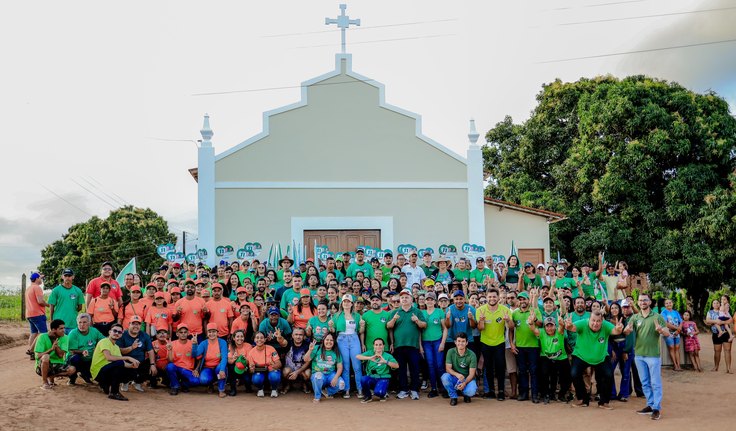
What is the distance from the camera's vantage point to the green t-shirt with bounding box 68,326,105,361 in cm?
1018

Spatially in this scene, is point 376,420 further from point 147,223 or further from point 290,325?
point 147,223

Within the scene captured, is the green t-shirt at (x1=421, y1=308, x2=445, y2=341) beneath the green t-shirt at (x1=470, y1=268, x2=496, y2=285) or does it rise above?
beneath

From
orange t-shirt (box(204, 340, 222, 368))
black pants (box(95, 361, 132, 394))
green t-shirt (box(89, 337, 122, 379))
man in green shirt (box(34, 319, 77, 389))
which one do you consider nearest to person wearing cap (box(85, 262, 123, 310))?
man in green shirt (box(34, 319, 77, 389))

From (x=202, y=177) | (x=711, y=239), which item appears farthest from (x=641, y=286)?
(x=202, y=177)

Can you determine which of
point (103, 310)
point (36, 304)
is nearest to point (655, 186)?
point (103, 310)

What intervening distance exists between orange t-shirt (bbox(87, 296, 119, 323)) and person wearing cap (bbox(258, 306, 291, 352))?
8.51ft

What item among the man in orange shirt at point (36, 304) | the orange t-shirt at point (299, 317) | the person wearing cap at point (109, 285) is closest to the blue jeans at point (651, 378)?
the orange t-shirt at point (299, 317)

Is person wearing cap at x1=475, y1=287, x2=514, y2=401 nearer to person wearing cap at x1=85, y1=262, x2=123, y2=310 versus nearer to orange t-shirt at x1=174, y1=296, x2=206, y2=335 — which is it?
orange t-shirt at x1=174, y1=296, x2=206, y2=335

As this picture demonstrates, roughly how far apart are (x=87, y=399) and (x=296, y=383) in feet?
11.2

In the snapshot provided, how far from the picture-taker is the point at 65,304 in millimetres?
11180

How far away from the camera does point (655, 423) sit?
933 cm

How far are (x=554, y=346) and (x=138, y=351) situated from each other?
6.70 m

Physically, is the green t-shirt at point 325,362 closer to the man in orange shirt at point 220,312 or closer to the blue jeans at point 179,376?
the man in orange shirt at point 220,312

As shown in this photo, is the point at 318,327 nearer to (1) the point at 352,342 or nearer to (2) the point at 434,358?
(1) the point at 352,342
